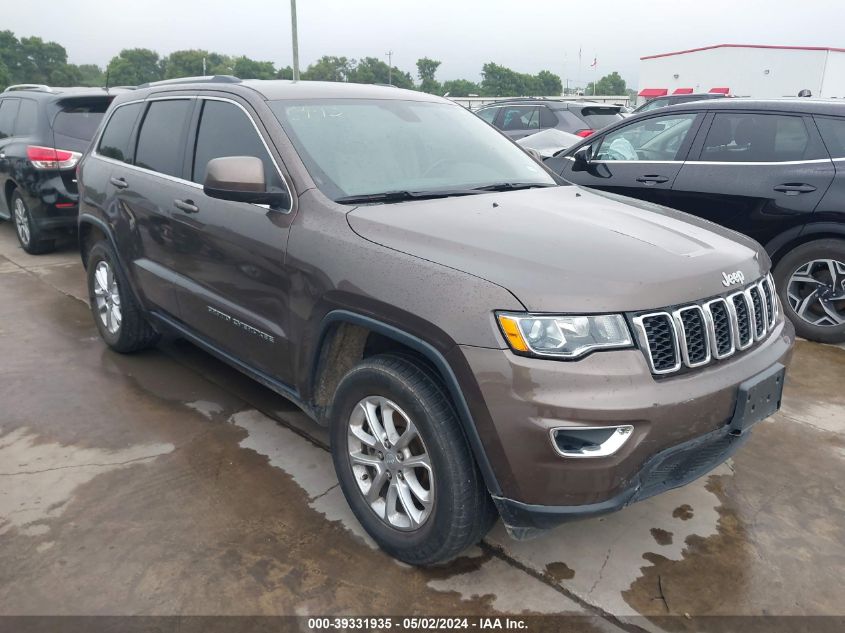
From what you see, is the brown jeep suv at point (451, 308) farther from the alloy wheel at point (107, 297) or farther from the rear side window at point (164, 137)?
the alloy wheel at point (107, 297)

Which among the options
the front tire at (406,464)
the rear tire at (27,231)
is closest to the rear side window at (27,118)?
the rear tire at (27,231)

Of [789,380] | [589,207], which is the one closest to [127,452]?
[589,207]

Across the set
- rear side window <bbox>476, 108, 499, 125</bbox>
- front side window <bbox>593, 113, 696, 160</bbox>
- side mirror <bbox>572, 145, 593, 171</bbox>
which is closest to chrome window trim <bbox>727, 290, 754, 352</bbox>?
front side window <bbox>593, 113, 696, 160</bbox>

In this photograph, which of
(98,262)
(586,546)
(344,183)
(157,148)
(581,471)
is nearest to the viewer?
(581,471)

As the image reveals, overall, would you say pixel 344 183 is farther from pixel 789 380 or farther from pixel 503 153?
pixel 789 380

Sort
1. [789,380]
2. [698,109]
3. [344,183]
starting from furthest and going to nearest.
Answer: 1. [698,109]
2. [789,380]
3. [344,183]

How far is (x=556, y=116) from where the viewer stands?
37.7 ft

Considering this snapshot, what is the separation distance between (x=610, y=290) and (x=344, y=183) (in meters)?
1.31

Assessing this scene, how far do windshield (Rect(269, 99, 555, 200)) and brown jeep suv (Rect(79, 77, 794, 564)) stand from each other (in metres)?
0.01

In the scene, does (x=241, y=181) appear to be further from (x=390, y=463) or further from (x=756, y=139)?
(x=756, y=139)

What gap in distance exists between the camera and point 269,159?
3107mm

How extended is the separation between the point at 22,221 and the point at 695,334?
25.2 ft

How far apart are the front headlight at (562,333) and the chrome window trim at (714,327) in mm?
363

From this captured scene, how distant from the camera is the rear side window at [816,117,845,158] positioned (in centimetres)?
477
